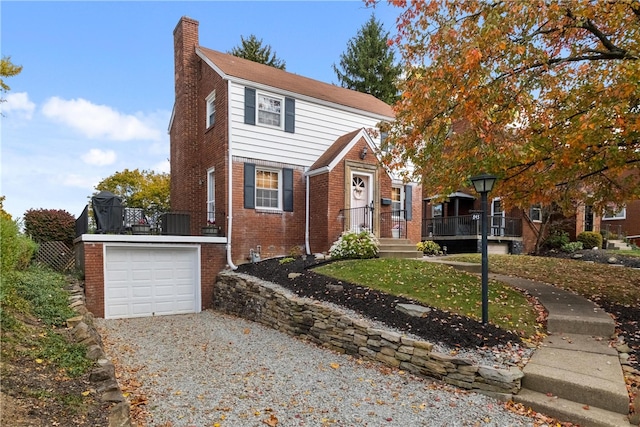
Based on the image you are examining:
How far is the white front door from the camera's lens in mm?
12211

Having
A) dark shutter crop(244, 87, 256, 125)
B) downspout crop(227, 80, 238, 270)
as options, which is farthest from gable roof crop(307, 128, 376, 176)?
downspout crop(227, 80, 238, 270)

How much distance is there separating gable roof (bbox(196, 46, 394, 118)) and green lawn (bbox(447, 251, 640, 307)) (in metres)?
7.24

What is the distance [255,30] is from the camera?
2536 cm

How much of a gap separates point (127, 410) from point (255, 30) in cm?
2645

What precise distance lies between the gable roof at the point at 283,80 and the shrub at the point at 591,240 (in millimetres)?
11439

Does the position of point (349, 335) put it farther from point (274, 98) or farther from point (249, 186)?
point (274, 98)

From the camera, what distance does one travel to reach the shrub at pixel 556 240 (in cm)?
1752

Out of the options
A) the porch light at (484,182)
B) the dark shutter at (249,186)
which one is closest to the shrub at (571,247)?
the porch light at (484,182)

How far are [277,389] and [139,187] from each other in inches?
999

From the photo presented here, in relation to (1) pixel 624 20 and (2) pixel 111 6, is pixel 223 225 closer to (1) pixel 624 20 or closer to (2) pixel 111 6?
(2) pixel 111 6

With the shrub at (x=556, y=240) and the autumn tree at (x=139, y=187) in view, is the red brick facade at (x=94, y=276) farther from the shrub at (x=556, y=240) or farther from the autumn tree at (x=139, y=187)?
the shrub at (x=556, y=240)

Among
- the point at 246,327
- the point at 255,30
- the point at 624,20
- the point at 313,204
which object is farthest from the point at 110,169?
the point at 624,20

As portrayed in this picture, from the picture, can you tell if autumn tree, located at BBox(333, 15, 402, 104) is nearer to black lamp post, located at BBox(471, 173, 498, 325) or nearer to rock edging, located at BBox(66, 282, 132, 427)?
black lamp post, located at BBox(471, 173, 498, 325)

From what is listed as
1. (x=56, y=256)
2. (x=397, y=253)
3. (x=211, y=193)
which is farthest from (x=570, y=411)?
(x=56, y=256)
